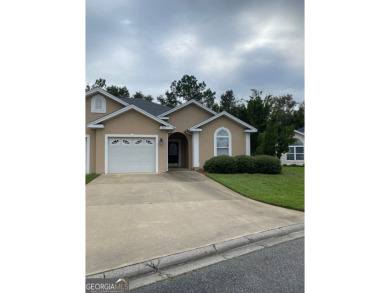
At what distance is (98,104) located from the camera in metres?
11.5

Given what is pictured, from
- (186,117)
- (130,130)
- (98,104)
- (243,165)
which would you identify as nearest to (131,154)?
(130,130)

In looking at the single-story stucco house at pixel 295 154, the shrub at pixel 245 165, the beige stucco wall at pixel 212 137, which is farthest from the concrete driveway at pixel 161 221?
the single-story stucco house at pixel 295 154

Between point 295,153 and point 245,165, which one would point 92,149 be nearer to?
point 245,165

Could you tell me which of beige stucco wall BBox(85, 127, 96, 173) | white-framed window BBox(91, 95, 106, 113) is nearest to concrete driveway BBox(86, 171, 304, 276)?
beige stucco wall BBox(85, 127, 96, 173)

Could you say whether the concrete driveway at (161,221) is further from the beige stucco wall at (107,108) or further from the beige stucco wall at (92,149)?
the beige stucco wall at (107,108)

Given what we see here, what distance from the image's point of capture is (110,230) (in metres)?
3.18

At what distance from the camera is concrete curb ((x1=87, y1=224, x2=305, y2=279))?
213 centimetres

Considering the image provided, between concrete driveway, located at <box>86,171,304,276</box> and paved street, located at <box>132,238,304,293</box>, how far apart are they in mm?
469

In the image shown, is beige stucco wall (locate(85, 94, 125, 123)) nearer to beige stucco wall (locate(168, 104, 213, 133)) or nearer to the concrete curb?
beige stucco wall (locate(168, 104, 213, 133))
